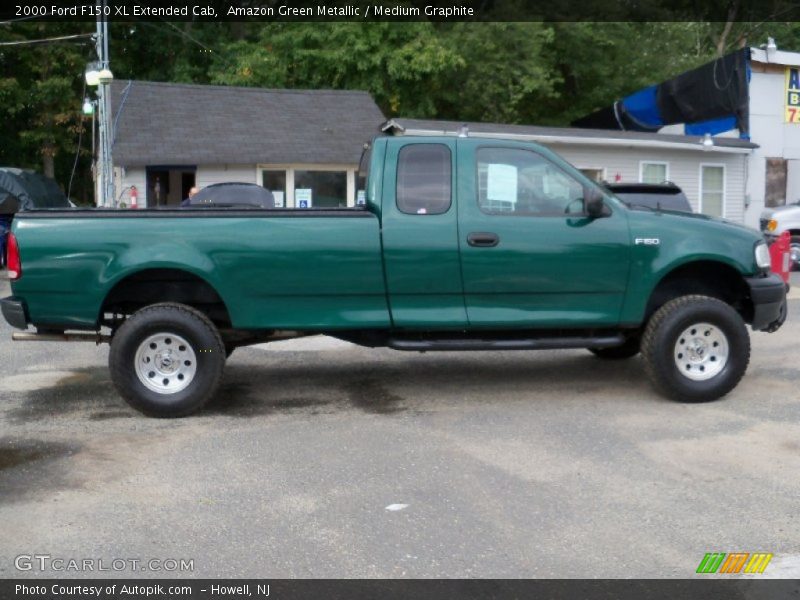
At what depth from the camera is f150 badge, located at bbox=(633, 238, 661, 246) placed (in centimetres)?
714

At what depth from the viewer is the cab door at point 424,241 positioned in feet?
22.9

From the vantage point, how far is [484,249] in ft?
23.1

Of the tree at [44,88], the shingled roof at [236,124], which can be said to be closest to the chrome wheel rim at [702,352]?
the shingled roof at [236,124]

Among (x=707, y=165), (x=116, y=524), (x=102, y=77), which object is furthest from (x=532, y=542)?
(x=707, y=165)

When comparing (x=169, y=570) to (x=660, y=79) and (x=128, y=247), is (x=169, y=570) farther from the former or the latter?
(x=660, y=79)

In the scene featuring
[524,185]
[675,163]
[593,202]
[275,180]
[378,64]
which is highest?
[378,64]

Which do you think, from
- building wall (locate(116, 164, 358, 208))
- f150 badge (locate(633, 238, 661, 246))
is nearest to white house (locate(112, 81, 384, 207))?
building wall (locate(116, 164, 358, 208))

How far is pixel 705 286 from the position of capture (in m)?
7.70

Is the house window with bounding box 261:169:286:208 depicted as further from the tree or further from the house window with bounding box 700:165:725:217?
the tree

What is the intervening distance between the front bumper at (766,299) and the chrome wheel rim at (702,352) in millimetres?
354

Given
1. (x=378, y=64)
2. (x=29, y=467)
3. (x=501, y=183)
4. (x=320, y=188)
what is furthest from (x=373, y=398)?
(x=378, y=64)

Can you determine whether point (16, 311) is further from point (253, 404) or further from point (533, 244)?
point (533, 244)

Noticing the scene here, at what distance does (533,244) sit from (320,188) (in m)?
18.1

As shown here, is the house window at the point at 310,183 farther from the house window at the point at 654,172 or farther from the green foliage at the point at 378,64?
the house window at the point at 654,172
